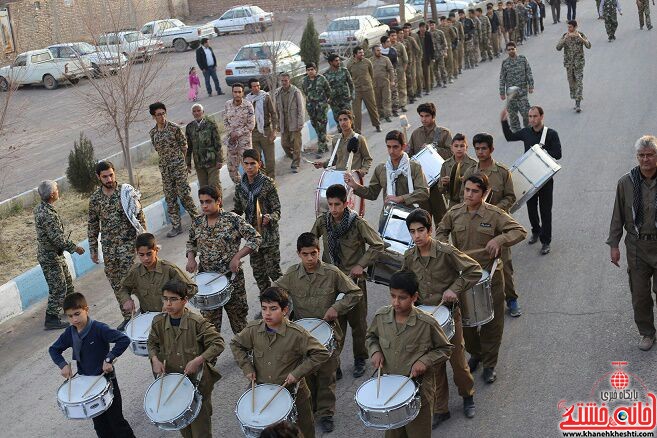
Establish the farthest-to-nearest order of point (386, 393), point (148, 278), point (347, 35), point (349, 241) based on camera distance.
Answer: point (347, 35)
point (349, 241)
point (148, 278)
point (386, 393)

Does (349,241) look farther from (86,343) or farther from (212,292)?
(86,343)

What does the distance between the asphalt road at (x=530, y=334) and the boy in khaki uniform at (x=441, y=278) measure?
236mm

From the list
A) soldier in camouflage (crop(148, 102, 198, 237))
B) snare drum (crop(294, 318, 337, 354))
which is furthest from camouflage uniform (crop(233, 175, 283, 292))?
soldier in camouflage (crop(148, 102, 198, 237))

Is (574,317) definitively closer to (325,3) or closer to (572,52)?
(572,52)

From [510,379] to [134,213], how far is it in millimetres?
4136

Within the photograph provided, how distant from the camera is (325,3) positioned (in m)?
45.5

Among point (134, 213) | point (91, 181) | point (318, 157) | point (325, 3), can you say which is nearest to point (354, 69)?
point (318, 157)

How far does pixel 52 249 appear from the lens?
372 inches

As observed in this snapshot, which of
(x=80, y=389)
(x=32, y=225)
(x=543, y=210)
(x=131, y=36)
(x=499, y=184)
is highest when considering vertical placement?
(x=131, y=36)

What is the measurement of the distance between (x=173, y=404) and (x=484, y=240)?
2.99m

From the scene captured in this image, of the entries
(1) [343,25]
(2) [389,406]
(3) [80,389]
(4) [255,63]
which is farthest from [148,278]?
(1) [343,25]

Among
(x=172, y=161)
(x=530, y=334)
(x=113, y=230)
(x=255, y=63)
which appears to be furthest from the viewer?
(x=255, y=63)

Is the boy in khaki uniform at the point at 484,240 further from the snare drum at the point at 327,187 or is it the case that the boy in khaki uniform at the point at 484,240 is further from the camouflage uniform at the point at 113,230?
the camouflage uniform at the point at 113,230

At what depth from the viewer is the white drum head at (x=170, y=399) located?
19.2 ft
